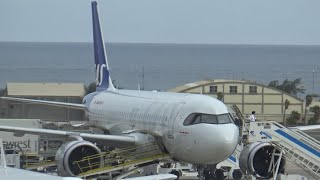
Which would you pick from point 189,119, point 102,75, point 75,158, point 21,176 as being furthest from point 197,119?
point 102,75

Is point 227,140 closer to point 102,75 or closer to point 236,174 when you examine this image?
point 236,174

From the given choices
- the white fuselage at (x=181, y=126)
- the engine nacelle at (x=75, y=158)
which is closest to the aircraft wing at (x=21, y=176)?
the white fuselage at (x=181, y=126)

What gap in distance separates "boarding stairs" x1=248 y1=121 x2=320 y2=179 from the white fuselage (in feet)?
11.9

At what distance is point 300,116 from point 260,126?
47026 millimetres

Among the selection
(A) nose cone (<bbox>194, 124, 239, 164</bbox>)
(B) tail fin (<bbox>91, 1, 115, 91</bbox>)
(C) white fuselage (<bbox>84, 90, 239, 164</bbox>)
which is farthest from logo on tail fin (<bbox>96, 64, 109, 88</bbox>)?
(A) nose cone (<bbox>194, 124, 239, 164</bbox>)

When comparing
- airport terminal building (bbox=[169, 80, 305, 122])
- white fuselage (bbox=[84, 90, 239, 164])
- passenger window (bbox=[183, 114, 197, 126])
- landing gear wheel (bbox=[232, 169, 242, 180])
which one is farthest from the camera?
airport terminal building (bbox=[169, 80, 305, 122])

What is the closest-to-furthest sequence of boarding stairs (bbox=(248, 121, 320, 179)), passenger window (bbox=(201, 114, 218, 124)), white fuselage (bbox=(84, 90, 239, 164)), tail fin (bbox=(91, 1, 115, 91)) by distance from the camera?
white fuselage (bbox=(84, 90, 239, 164)) → passenger window (bbox=(201, 114, 218, 124)) → boarding stairs (bbox=(248, 121, 320, 179)) → tail fin (bbox=(91, 1, 115, 91))

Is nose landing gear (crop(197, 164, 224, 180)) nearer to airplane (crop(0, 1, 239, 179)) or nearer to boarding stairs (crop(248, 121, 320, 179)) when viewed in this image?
airplane (crop(0, 1, 239, 179))

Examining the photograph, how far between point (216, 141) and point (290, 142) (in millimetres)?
7263

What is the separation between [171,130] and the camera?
36.2 metres

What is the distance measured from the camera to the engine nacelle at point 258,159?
124 feet

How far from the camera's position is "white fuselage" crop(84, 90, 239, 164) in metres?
34.2

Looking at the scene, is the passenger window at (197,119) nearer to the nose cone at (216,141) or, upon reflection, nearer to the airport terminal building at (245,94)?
the nose cone at (216,141)

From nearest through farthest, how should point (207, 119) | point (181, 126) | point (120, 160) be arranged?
point (207, 119)
point (181, 126)
point (120, 160)
